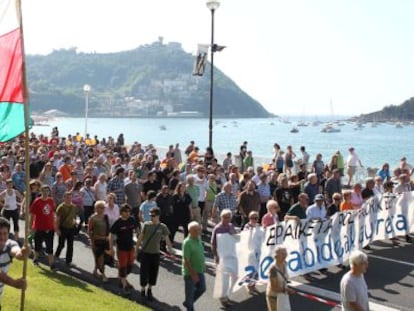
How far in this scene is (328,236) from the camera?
1151 cm

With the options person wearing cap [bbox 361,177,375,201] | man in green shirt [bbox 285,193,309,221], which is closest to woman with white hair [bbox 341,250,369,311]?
man in green shirt [bbox 285,193,309,221]

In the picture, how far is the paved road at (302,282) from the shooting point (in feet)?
31.4

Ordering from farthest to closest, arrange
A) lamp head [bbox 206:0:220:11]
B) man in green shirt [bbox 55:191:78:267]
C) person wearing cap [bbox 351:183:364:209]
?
1. lamp head [bbox 206:0:220:11]
2. person wearing cap [bbox 351:183:364:209]
3. man in green shirt [bbox 55:191:78:267]

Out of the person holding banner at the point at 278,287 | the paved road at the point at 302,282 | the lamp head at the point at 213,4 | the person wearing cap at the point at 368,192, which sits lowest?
the paved road at the point at 302,282

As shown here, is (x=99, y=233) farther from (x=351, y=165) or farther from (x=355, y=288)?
(x=351, y=165)

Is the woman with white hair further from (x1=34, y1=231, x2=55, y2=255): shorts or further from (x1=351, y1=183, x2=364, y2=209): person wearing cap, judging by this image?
(x1=351, y1=183, x2=364, y2=209): person wearing cap

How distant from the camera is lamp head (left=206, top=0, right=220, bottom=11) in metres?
Answer: 20.4

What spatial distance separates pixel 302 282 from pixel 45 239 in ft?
16.5

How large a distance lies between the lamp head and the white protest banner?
9.83 meters

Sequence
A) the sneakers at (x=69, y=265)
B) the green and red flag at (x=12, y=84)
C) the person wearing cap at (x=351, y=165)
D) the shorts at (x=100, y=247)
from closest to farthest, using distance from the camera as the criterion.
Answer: the green and red flag at (x=12, y=84)
the shorts at (x=100, y=247)
the sneakers at (x=69, y=265)
the person wearing cap at (x=351, y=165)

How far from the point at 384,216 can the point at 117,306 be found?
7.36m

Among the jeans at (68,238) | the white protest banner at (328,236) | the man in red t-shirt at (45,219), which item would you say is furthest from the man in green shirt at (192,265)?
the man in red t-shirt at (45,219)

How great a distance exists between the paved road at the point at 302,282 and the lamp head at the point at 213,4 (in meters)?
10.7

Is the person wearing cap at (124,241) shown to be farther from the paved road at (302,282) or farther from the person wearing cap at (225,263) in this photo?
the person wearing cap at (225,263)
